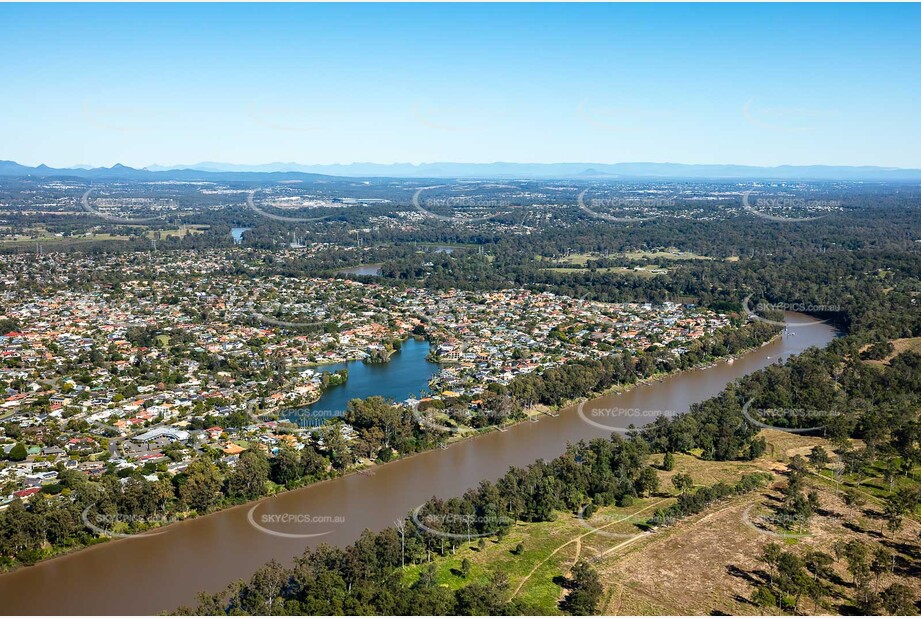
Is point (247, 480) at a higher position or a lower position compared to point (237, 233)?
lower

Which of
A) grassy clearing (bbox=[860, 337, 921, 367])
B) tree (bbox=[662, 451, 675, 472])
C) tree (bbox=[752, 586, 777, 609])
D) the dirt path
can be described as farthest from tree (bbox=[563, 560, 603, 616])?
grassy clearing (bbox=[860, 337, 921, 367])

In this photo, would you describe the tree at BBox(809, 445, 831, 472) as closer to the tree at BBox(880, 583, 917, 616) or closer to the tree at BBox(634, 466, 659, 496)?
the tree at BBox(634, 466, 659, 496)

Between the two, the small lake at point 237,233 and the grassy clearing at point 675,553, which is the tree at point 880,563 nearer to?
the grassy clearing at point 675,553

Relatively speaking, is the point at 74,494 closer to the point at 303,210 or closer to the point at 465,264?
the point at 465,264

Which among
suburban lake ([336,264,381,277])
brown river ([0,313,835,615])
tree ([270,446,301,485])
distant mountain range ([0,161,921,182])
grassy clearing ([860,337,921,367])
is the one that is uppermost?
distant mountain range ([0,161,921,182])

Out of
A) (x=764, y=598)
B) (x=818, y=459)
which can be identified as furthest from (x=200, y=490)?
(x=818, y=459)

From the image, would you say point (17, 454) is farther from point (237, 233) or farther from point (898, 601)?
point (237, 233)

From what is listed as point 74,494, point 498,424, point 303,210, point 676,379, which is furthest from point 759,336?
point 303,210
